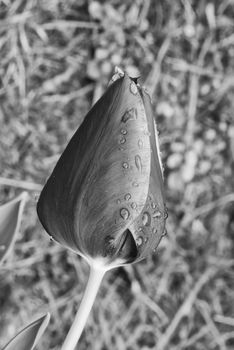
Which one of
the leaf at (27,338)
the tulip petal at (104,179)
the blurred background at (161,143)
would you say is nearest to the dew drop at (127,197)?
the tulip petal at (104,179)

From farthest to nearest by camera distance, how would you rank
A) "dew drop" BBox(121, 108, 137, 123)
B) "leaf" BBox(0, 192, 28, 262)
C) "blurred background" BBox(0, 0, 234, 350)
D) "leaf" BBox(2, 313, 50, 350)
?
"blurred background" BBox(0, 0, 234, 350) < "leaf" BBox(0, 192, 28, 262) < "leaf" BBox(2, 313, 50, 350) < "dew drop" BBox(121, 108, 137, 123)

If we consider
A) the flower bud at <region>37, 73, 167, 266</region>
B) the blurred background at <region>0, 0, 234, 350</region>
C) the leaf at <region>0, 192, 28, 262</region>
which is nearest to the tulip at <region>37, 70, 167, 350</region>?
the flower bud at <region>37, 73, 167, 266</region>

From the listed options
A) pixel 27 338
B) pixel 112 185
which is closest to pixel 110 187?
pixel 112 185

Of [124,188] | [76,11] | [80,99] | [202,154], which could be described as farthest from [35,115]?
[124,188]

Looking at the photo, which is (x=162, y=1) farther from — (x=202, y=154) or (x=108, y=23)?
(x=202, y=154)

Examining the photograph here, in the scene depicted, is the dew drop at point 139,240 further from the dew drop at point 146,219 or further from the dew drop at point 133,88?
the dew drop at point 133,88

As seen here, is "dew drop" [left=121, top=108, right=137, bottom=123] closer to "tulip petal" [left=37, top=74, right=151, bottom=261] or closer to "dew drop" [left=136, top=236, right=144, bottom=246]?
"tulip petal" [left=37, top=74, right=151, bottom=261]
